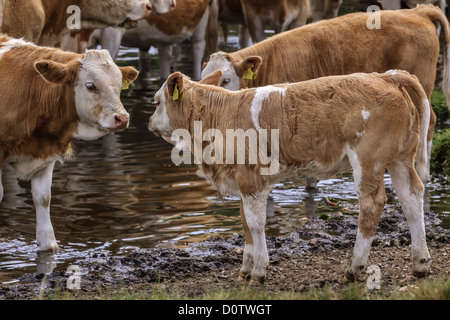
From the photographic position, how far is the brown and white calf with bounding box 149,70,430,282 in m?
6.25

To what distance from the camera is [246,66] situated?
29.2 ft

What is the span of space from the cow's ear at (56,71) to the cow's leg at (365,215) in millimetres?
2628

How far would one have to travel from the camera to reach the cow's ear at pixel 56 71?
7.16 metres

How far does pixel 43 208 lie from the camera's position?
25.2ft

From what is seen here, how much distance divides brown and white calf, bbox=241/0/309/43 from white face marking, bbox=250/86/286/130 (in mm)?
8657

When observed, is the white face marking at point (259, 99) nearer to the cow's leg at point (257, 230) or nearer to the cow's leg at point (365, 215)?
the cow's leg at point (257, 230)

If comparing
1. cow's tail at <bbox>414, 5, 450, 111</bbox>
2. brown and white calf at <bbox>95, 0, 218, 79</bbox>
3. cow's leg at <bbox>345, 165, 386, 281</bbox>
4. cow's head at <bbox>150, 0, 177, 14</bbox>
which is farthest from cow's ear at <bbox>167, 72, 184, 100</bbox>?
brown and white calf at <bbox>95, 0, 218, 79</bbox>

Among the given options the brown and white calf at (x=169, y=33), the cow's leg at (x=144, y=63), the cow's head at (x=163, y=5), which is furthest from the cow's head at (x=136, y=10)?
the cow's leg at (x=144, y=63)

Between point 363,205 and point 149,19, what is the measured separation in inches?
380

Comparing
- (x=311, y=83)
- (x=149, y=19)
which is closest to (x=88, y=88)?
(x=311, y=83)

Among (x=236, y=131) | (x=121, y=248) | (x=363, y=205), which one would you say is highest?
(x=236, y=131)

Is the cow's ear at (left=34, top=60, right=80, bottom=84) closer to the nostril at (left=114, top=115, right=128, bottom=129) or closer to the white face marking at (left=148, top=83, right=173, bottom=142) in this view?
the nostril at (left=114, top=115, right=128, bottom=129)

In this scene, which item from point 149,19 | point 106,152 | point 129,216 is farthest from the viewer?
point 149,19
